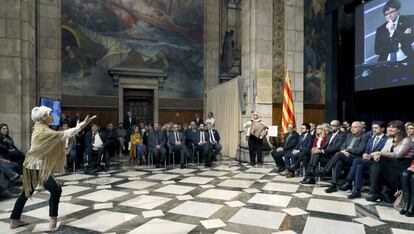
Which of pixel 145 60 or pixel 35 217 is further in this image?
pixel 145 60

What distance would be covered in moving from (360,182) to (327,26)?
242 inches

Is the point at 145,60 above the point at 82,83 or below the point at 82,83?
above

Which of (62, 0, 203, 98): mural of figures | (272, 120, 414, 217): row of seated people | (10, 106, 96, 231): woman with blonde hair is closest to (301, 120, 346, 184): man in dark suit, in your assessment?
(272, 120, 414, 217): row of seated people

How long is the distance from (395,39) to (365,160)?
12.4ft

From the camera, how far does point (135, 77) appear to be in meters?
11.9

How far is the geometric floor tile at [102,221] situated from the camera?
300cm

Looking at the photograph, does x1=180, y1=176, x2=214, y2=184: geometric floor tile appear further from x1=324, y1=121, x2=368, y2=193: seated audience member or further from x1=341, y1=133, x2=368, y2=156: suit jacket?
x1=341, y1=133, x2=368, y2=156: suit jacket

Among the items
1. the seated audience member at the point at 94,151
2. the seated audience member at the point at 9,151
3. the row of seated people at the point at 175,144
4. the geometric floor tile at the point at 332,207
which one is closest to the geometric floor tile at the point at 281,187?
the geometric floor tile at the point at 332,207

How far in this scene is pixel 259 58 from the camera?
8.16m

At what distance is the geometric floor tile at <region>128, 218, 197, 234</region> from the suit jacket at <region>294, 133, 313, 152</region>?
3444 mm

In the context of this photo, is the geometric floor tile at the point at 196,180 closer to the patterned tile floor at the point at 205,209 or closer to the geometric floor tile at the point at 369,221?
the patterned tile floor at the point at 205,209

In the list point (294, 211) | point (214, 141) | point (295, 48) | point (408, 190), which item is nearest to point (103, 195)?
point (294, 211)

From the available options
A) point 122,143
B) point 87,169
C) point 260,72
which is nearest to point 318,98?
point 260,72

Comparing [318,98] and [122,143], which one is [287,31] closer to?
[318,98]
